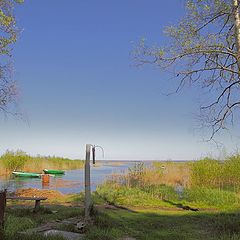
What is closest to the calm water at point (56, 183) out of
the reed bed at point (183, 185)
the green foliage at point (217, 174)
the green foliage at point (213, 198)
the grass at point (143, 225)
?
the reed bed at point (183, 185)

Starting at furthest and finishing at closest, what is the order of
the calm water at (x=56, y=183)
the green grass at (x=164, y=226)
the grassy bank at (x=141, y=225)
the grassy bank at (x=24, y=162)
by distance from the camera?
the grassy bank at (x=24, y=162) < the calm water at (x=56, y=183) < the green grass at (x=164, y=226) < the grassy bank at (x=141, y=225)

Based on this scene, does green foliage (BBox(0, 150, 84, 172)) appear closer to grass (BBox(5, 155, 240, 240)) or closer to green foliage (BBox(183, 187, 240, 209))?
grass (BBox(5, 155, 240, 240))

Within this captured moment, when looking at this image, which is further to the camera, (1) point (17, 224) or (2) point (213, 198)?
(2) point (213, 198)

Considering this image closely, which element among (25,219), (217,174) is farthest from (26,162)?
(25,219)

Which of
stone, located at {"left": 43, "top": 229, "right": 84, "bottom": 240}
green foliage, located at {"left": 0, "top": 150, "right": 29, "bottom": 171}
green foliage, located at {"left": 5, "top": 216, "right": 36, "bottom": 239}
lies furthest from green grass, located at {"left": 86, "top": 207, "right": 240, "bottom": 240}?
green foliage, located at {"left": 0, "top": 150, "right": 29, "bottom": 171}

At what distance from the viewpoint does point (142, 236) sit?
8.23 metres

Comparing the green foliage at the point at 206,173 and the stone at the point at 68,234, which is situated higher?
the green foliage at the point at 206,173

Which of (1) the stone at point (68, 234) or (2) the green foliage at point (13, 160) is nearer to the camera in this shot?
(1) the stone at point (68, 234)

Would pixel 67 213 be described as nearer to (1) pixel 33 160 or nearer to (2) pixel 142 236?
(2) pixel 142 236

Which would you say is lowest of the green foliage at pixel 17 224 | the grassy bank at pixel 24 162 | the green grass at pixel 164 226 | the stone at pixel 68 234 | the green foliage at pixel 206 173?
the green grass at pixel 164 226

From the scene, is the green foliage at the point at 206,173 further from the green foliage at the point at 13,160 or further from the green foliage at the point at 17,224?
the green foliage at the point at 13,160

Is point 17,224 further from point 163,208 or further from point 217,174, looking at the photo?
point 217,174

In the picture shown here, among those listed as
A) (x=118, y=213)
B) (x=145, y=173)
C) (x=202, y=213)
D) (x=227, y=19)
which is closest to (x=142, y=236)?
(x=118, y=213)

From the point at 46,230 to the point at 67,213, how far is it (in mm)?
2446
